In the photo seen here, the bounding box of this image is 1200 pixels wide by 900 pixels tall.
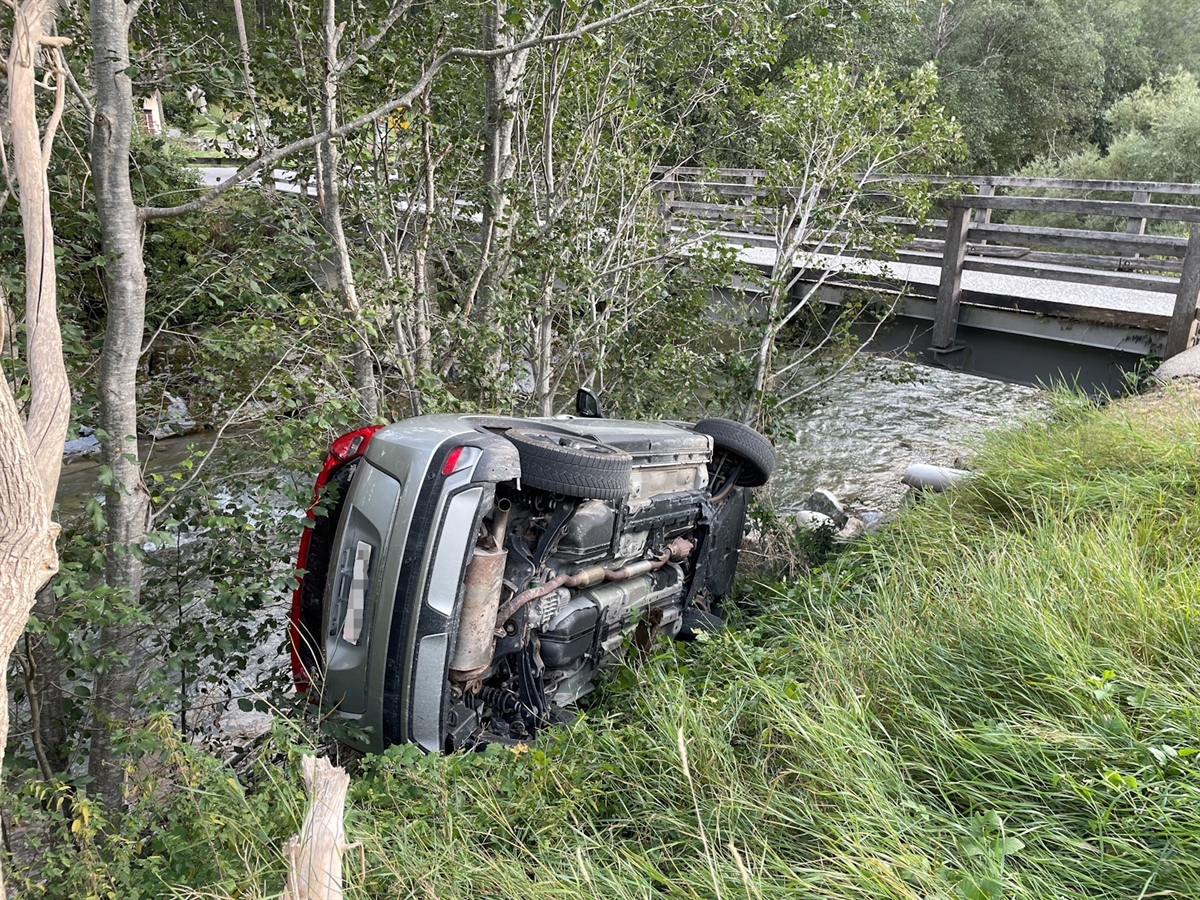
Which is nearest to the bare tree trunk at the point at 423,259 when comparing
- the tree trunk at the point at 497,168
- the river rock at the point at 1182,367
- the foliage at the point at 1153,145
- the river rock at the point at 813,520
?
the tree trunk at the point at 497,168

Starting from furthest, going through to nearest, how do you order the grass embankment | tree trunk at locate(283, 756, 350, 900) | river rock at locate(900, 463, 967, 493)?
river rock at locate(900, 463, 967, 493) → the grass embankment → tree trunk at locate(283, 756, 350, 900)

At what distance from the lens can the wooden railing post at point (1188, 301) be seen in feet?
23.3

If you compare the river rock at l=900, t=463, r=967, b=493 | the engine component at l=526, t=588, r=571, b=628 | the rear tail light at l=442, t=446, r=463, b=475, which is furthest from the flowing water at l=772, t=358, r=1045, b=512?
the rear tail light at l=442, t=446, r=463, b=475

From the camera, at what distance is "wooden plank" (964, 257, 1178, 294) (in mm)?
7695

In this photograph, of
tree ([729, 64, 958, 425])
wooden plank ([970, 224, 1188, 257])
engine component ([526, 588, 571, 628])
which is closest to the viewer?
engine component ([526, 588, 571, 628])

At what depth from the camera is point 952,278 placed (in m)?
8.75

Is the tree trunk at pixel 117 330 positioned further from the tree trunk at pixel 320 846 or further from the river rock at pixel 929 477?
the river rock at pixel 929 477

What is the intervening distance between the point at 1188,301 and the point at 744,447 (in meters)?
5.09

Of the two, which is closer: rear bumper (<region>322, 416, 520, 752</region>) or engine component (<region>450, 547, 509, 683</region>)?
rear bumper (<region>322, 416, 520, 752</region>)

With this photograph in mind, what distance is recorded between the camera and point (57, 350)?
6.56 ft

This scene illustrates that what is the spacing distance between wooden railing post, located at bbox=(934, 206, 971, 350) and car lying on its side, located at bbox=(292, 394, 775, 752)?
593cm

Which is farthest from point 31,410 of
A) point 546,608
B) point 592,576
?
point 592,576

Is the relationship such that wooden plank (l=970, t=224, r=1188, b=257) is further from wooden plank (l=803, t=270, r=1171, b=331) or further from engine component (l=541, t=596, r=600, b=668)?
engine component (l=541, t=596, r=600, b=668)

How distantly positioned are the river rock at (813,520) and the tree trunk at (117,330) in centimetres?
416
